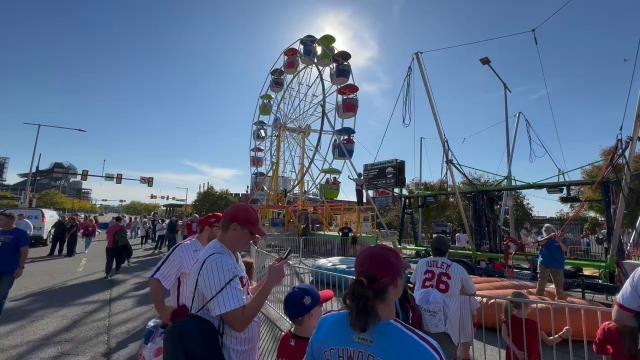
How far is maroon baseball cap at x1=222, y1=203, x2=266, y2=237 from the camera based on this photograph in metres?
2.18

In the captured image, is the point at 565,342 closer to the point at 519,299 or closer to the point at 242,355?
the point at 519,299

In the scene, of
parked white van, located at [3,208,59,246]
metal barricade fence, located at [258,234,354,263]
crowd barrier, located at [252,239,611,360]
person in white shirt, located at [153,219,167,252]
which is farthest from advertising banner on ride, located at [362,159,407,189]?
parked white van, located at [3,208,59,246]

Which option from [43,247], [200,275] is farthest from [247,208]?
[43,247]

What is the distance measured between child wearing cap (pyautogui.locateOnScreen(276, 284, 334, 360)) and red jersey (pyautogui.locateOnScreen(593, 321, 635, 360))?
5.87 feet

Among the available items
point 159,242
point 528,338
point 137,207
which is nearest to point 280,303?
point 528,338

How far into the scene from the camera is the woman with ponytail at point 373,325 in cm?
133

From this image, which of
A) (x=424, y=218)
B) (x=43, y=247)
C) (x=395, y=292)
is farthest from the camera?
(x=424, y=218)

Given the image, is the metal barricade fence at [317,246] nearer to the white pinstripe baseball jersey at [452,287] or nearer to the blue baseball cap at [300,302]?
the white pinstripe baseball jersey at [452,287]

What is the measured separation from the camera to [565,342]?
226 inches

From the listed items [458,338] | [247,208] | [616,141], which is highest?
[616,141]

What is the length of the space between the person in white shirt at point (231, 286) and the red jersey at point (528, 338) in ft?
8.66

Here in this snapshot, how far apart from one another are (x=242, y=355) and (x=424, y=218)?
1294 inches

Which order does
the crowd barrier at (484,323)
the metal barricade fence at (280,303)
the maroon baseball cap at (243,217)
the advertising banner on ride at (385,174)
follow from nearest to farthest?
the maroon baseball cap at (243,217), the metal barricade fence at (280,303), the crowd barrier at (484,323), the advertising banner on ride at (385,174)

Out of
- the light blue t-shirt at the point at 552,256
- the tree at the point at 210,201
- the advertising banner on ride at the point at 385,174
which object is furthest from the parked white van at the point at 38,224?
the tree at the point at 210,201
